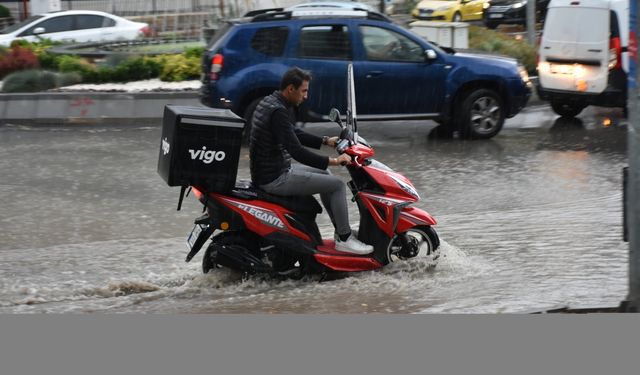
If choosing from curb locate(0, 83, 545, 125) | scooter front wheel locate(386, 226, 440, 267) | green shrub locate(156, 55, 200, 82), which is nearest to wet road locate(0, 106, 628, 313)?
scooter front wheel locate(386, 226, 440, 267)

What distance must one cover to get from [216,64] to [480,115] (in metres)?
3.79

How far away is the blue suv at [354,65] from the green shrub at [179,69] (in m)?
3.80

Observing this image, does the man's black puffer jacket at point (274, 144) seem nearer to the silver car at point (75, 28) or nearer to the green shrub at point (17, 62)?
the green shrub at point (17, 62)

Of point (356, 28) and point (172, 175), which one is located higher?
point (356, 28)

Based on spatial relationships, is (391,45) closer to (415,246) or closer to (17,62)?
(415,246)

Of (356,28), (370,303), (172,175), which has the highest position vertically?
(356,28)

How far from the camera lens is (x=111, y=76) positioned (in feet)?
63.0

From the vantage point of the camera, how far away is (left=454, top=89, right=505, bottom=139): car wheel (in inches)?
605

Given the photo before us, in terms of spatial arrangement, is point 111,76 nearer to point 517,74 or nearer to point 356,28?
point 356,28

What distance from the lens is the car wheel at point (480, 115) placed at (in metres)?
15.4

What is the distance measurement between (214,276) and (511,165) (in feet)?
20.0

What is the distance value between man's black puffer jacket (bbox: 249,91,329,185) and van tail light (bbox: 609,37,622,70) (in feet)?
30.3

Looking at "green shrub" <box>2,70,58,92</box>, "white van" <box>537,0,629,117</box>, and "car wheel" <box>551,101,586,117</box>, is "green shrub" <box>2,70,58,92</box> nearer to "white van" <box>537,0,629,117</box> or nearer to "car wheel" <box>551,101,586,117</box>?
"white van" <box>537,0,629,117</box>

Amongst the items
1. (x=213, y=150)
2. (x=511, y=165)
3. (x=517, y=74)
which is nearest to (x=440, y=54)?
(x=517, y=74)
